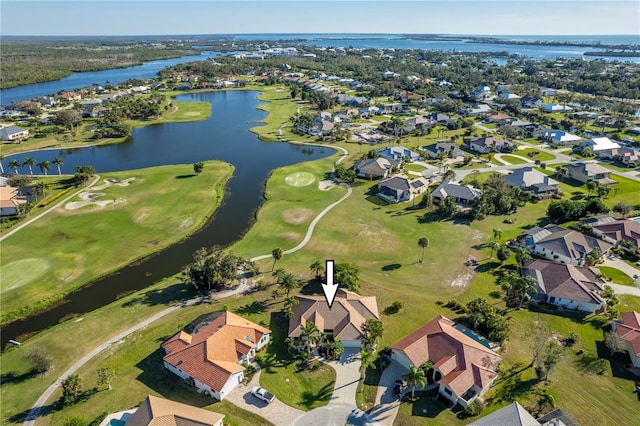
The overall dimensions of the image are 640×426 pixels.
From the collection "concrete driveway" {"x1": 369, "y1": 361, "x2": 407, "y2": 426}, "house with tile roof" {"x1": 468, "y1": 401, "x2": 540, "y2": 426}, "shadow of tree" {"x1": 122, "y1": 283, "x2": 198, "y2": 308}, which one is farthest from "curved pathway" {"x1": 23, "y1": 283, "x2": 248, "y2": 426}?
"house with tile roof" {"x1": 468, "y1": 401, "x2": 540, "y2": 426}

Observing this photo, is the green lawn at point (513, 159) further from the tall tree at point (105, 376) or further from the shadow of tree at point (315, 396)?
the tall tree at point (105, 376)

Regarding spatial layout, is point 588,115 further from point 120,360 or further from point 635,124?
point 120,360

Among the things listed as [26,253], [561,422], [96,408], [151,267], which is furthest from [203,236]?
[561,422]

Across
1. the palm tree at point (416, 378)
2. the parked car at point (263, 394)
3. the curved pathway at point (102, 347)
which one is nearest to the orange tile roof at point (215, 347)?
the parked car at point (263, 394)

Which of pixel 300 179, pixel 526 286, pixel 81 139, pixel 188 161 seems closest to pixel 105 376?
pixel 526 286

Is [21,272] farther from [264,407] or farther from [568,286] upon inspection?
[568,286]

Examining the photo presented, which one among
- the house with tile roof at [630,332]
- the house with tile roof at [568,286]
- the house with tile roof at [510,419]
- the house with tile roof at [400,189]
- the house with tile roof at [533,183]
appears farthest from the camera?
the house with tile roof at [533,183]
